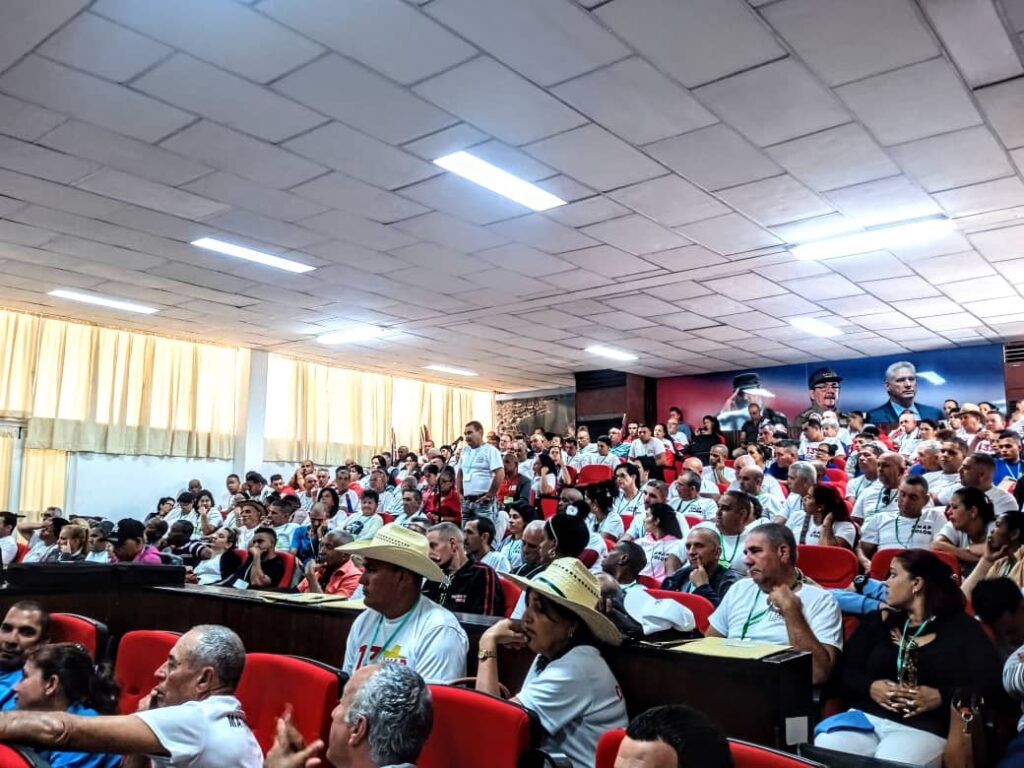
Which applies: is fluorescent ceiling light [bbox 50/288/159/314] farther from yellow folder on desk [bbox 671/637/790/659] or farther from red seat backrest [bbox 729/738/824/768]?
red seat backrest [bbox 729/738/824/768]

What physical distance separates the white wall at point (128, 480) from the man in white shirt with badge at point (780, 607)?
9992mm

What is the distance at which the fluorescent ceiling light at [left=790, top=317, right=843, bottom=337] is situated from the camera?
9836mm

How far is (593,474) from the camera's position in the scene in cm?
941

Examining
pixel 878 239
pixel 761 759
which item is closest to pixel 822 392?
Result: pixel 878 239

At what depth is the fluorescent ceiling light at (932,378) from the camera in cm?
1166

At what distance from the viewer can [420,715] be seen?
1.73m

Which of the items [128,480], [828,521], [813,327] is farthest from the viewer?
[128,480]

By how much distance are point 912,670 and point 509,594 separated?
207cm

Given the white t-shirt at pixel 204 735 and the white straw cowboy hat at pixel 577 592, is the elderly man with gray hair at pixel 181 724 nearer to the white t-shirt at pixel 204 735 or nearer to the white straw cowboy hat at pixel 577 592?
the white t-shirt at pixel 204 735

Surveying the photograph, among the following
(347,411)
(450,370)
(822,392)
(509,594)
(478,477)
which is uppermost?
(450,370)

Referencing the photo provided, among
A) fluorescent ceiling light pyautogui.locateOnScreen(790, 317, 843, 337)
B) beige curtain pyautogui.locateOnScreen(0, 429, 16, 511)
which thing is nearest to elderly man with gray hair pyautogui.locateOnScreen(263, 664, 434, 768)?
fluorescent ceiling light pyautogui.locateOnScreen(790, 317, 843, 337)

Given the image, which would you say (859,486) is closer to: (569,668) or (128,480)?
(569,668)

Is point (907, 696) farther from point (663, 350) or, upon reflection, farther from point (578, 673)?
point (663, 350)

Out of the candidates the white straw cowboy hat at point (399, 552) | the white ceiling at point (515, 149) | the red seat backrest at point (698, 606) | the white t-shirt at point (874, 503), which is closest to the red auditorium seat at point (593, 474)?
the white ceiling at point (515, 149)
